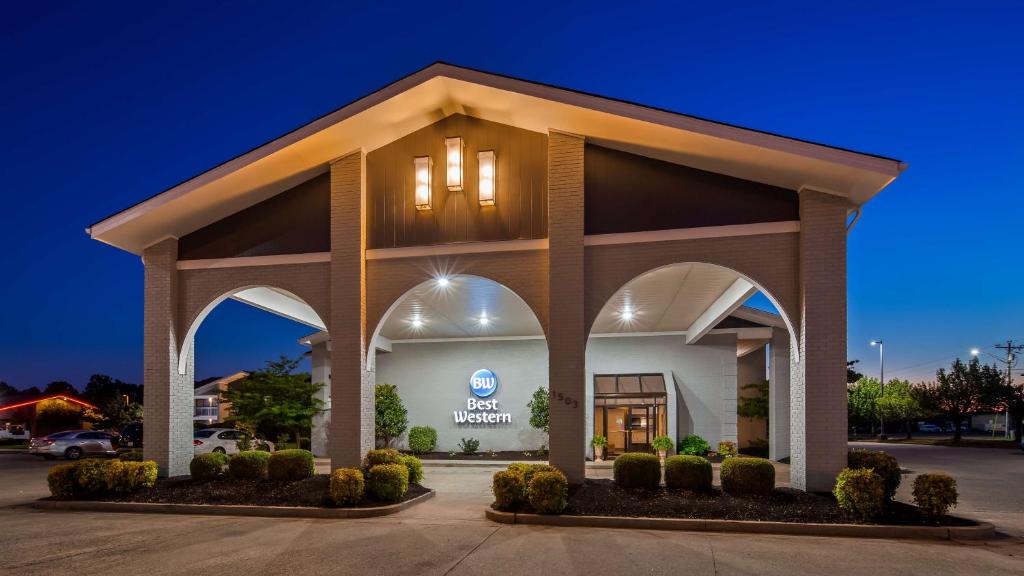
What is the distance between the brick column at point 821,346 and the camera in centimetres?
1205

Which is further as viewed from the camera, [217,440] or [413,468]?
[217,440]

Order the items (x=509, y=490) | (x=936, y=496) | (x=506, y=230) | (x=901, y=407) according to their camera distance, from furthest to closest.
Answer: (x=901, y=407), (x=506, y=230), (x=509, y=490), (x=936, y=496)

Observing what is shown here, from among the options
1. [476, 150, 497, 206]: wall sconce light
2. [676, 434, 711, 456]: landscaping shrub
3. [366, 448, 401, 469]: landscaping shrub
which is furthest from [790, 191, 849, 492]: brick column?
[676, 434, 711, 456]: landscaping shrub

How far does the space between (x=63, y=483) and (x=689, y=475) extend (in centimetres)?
1244

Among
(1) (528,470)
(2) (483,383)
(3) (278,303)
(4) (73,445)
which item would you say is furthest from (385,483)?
(4) (73,445)

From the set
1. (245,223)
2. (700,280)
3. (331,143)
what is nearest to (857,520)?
(700,280)

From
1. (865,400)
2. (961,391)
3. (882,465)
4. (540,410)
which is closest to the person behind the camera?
(882,465)

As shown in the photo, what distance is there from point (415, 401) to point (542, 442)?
5.27 m

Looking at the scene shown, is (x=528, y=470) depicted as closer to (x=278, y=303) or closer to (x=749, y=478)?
(x=749, y=478)

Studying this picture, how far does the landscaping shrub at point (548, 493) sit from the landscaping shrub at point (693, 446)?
12.1 m

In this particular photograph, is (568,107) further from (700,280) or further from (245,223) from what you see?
(245,223)

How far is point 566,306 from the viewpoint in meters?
13.5

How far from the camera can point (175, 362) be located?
15.7 m

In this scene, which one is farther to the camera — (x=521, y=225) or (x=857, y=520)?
(x=521, y=225)
